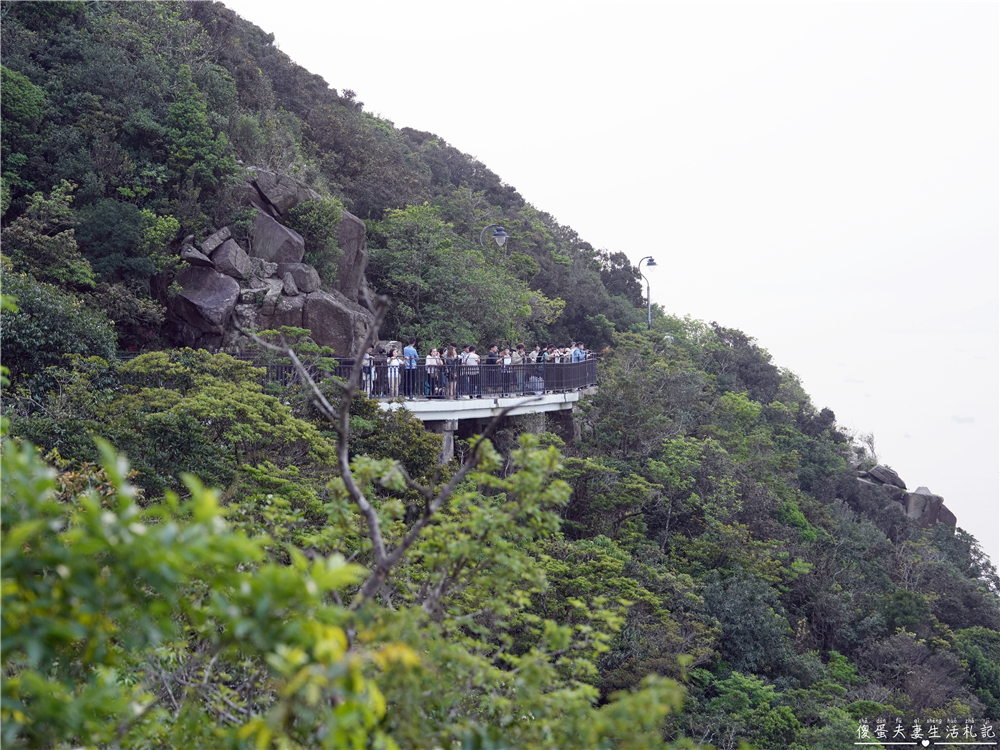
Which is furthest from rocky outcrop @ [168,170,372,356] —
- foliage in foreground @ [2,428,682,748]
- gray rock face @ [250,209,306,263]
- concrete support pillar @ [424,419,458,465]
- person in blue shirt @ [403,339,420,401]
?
foliage in foreground @ [2,428,682,748]

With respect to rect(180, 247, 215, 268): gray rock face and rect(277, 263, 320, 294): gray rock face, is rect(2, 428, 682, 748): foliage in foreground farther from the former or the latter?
rect(277, 263, 320, 294): gray rock face

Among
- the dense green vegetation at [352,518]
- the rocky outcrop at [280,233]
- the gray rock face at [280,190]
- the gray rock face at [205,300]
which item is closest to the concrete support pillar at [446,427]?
the dense green vegetation at [352,518]

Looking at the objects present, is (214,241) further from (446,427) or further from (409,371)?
(446,427)

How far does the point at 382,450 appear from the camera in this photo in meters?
12.4

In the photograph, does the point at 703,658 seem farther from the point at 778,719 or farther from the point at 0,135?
the point at 0,135

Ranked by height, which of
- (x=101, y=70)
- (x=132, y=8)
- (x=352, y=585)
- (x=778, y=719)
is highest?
(x=132, y=8)

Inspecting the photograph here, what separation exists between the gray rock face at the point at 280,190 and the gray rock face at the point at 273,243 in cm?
115

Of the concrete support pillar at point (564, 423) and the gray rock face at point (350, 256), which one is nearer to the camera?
the concrete support pillar at point (564, 423)

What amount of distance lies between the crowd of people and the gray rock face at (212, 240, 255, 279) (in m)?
3.79

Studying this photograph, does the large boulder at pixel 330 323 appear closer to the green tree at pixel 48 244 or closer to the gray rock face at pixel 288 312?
the gray rock face at pixel 288 312

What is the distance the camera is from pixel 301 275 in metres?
18.3

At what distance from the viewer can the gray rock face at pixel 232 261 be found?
1723 centimetres

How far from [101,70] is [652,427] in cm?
1722

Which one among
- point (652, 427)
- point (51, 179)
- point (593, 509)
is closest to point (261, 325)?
point (51, 179)
